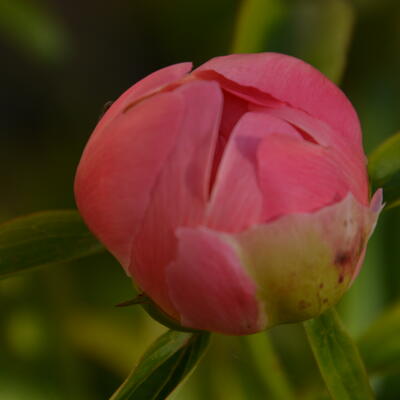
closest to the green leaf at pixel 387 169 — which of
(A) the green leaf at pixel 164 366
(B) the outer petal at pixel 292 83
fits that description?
(B) the outer petal at pixel 292 83

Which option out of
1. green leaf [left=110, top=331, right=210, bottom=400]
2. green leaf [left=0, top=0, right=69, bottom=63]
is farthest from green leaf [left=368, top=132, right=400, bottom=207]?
green leaf [left=0, top=0, right=69, bottom=63]

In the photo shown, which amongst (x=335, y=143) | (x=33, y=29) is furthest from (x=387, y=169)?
(x=33, y=29)

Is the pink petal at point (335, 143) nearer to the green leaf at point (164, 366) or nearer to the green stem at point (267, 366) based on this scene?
the green leaf at point (164, 366)

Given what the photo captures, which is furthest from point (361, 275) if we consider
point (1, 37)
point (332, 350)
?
point (1, 37)

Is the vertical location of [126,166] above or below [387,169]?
above

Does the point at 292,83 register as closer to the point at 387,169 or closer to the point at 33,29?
the point at 387,169

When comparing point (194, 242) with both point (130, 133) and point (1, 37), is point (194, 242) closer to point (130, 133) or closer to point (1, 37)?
point (130, 133)
